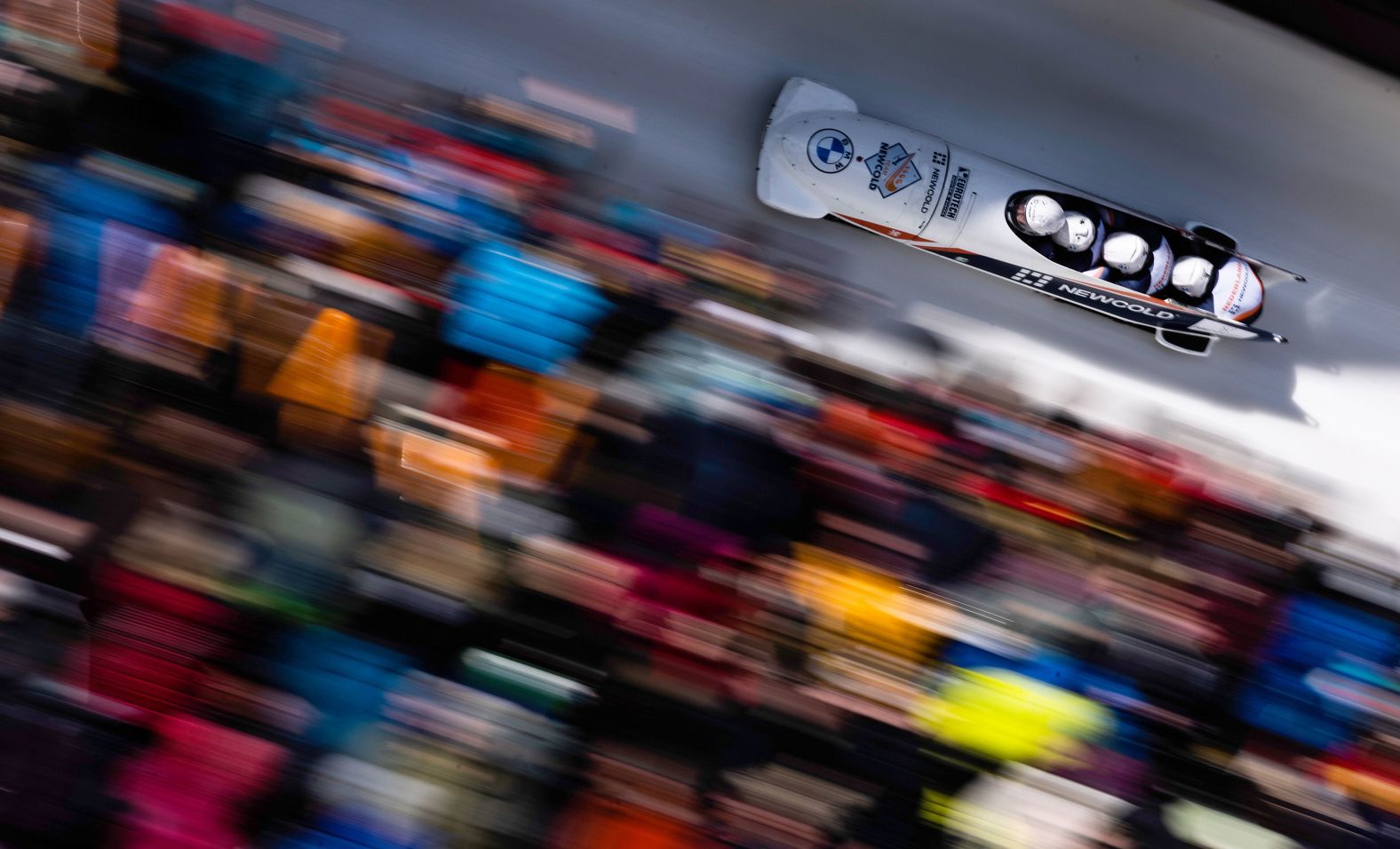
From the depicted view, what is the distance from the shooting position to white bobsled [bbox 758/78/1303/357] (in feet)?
9.93

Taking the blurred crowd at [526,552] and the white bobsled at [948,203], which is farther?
the white bobsled at [948,203]

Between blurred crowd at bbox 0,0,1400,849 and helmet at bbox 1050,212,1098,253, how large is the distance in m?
1.04

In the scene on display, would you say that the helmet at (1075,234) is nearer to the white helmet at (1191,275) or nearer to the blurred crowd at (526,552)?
the white helmet at (1191,275)

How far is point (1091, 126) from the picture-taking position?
3.38 metres

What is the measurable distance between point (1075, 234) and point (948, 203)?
412 mm

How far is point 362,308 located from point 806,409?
3.08 feet

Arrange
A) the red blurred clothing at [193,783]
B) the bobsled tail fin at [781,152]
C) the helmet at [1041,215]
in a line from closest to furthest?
1. the red blurred clothing at [193,783]
2. the helmet at [1041,215]
3. the bobsled tail fin at [781,152]

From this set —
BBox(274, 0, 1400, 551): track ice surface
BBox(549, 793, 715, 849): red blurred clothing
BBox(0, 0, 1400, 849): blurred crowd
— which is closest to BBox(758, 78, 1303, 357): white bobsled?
BBox(274, 0, 1400, 551): track ice surface

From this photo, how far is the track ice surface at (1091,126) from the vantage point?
318 centimetres

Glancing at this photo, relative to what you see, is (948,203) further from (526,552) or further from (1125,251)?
(526,552)

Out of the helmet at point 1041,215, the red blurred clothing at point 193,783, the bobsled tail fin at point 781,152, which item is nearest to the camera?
the red blurred clothing at point 193,783

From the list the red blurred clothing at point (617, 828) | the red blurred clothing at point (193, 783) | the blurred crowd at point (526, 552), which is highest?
the blurred crowd at point (526, 552)

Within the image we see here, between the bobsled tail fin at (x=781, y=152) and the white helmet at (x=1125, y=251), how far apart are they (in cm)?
91

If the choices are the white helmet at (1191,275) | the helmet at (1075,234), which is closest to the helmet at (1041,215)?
the helmet at (1075,234)
